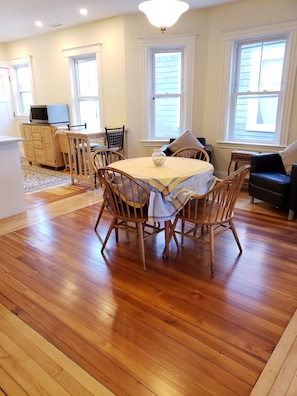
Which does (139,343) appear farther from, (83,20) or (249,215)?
(83,20)

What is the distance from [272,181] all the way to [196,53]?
8.39 feet

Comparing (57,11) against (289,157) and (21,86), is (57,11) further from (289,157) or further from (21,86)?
(289,157)

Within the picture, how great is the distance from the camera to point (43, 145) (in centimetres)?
590

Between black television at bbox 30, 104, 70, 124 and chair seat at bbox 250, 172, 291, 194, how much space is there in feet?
13.2

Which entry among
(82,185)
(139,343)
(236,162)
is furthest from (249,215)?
(82,185)

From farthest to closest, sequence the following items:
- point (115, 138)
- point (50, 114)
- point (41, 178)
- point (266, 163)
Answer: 1. point (50, 114)
2. point (41, 178)
3. point (115, 138)
4. point (266, 163)

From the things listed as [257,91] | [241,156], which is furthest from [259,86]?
[241,156]

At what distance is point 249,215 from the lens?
11.5ft

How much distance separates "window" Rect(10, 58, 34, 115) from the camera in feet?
22.3

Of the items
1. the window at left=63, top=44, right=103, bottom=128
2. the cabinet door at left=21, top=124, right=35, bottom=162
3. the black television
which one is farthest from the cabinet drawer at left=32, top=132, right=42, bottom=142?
the window at left=63, top=44, right=103, bottom=128

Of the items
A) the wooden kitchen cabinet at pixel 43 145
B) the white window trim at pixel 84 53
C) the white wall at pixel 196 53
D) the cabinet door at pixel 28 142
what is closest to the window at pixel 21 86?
the cabinet door at pixel 28 142

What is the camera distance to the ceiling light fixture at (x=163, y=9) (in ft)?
8.45

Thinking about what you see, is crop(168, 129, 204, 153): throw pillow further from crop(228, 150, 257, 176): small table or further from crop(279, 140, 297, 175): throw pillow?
crop(279, 140, 297, 175): throw pillow

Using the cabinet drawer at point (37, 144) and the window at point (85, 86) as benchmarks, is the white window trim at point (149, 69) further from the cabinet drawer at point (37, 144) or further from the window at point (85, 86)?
the cabinet drawer at point (37, 144)
